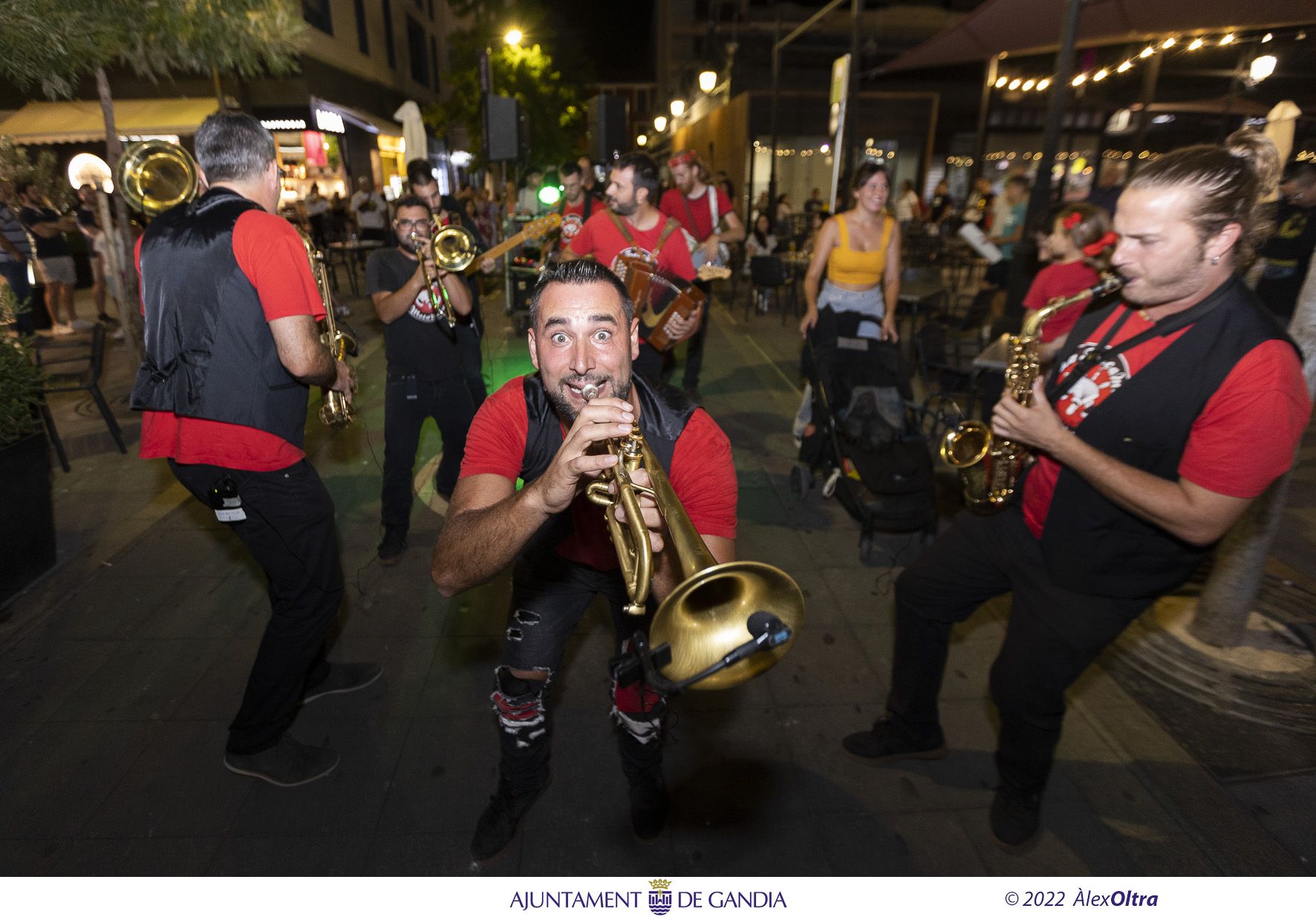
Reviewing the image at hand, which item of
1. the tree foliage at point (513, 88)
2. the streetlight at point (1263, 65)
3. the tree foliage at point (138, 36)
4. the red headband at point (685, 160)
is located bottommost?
the red headband at point (685, 160)

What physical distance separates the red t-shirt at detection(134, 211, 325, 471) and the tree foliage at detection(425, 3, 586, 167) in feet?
70.0

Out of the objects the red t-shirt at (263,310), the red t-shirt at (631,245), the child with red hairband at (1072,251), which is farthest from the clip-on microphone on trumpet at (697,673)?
the child with red hairband at (1072,251)

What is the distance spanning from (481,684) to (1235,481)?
10.4 ft

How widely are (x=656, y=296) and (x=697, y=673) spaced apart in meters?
3.78

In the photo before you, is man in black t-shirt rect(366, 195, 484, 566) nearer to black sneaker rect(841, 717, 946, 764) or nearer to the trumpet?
the trumpet

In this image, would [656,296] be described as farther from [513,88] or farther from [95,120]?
[513,88]

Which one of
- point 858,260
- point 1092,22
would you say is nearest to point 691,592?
point 858,260

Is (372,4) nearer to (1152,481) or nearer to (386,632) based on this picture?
(386,632)

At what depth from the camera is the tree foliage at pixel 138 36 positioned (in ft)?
13.9

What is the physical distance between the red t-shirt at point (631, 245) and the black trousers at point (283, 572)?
9.66ft

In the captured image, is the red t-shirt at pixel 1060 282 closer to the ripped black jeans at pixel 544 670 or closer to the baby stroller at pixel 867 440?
the baby stroller at pixel 867 440

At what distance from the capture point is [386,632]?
405 centimetres

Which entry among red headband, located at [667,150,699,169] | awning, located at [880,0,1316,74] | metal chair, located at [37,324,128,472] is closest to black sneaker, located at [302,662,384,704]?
metal chair, located at [37,324,128,472]
